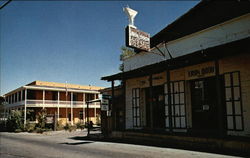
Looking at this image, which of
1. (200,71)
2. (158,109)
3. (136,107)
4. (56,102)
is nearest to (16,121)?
(56,102)

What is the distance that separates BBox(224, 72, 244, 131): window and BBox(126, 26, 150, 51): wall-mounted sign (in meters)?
5.08

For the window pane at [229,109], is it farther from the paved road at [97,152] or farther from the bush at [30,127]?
the bush at [30,127]

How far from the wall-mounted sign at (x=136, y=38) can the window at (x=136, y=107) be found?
3.87 metres

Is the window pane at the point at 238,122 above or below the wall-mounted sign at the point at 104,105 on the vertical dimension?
below

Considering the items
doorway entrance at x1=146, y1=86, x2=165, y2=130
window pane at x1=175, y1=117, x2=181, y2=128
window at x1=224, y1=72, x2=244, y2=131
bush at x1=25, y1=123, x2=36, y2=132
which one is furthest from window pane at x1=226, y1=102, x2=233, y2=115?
bush at x1=25, y1=123, x2=36, y2=132

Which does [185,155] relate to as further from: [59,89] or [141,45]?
[59,89]

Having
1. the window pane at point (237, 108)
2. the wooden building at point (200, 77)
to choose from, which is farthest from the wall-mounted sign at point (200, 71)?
the window pane at point (237, 108)

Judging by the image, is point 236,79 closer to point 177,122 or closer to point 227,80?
point 227,80

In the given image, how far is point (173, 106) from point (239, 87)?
13.8 feet

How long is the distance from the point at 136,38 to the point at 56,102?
79.6 ft

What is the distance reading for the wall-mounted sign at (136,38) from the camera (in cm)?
1269

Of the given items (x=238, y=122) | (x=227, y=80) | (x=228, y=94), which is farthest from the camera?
(x=227, y=80)

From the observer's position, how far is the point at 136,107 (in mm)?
16578

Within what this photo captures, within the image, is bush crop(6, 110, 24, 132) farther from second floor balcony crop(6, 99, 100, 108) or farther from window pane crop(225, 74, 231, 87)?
window pane crop(225, 74, 231, 87)
